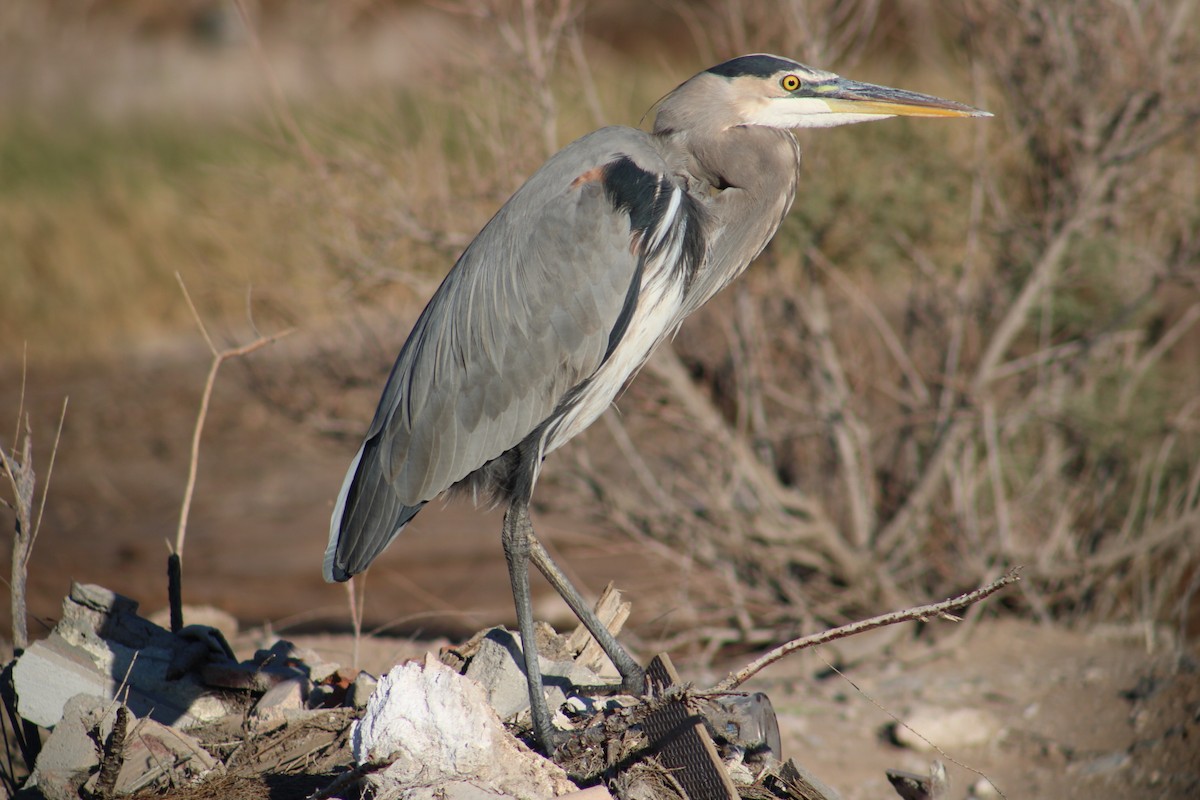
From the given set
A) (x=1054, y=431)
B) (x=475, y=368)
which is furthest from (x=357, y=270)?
(x=1054, y=431)

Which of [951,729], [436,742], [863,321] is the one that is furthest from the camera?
[863,321]

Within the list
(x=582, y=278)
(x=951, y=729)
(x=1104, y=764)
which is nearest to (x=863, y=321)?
(x=951, y=729)

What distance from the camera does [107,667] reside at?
356 cm

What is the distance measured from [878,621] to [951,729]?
7.31 ft

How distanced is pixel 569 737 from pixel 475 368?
1063mm

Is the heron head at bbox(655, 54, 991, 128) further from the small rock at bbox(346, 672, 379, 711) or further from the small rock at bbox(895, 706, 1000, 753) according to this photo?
the small rock at bbox(895, 706, 1000, 753)

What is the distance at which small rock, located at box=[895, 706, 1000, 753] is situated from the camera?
4.58 metres

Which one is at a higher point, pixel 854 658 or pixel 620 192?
pixel 620 192

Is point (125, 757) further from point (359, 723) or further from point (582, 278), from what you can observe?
point (582, 278)

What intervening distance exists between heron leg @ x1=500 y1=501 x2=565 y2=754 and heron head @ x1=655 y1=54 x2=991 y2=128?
128 centimetres

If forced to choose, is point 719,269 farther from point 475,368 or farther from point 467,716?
point 467,716

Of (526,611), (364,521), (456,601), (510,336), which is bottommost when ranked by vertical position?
(456,601)

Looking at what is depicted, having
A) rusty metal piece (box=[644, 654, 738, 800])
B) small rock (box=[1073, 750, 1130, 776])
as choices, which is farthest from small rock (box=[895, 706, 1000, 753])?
rusty metal piece (box=[644, 654, 738, 800])

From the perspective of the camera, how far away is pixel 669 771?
292 centimetres
